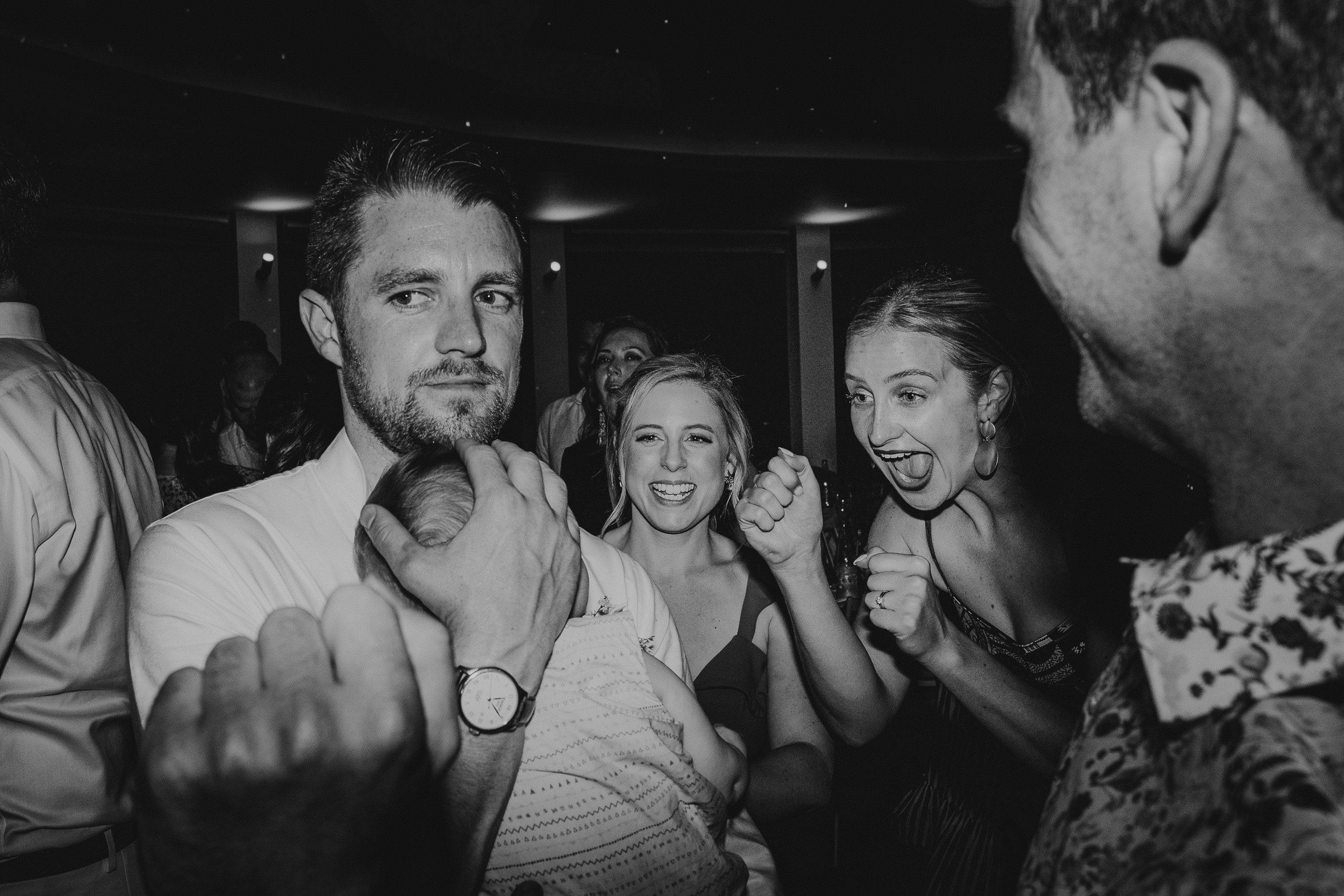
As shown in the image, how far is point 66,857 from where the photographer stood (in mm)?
1920

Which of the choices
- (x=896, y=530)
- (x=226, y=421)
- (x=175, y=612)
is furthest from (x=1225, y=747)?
(x=226, y=421)

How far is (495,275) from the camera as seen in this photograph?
1.60 metres

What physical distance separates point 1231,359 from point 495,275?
4.04 feet

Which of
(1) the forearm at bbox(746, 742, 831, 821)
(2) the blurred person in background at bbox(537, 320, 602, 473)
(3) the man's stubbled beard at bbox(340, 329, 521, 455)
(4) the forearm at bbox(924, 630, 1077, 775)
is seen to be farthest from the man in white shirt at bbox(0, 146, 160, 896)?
(2) the blurred person in background at bbox(537, 320, 602, 473)

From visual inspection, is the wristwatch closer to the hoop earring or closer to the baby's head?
the baby's head

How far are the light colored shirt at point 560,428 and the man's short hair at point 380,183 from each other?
3625 mm

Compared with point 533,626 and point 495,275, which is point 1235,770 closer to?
point 533,626

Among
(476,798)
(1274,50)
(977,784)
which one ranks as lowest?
(977,784)

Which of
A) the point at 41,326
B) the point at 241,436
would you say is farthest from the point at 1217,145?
the point at 241,436

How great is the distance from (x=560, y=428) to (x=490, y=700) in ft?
14.7

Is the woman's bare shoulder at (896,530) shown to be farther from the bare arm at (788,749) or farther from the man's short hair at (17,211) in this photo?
the man's short hair at (17,211)

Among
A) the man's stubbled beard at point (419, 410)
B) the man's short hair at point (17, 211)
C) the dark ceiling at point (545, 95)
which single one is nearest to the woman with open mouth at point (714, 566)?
the man's stubbled beard at point (419, 410)

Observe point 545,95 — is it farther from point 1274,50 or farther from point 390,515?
point 1274,50

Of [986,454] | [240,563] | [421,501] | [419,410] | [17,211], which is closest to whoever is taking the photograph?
[240,563]
